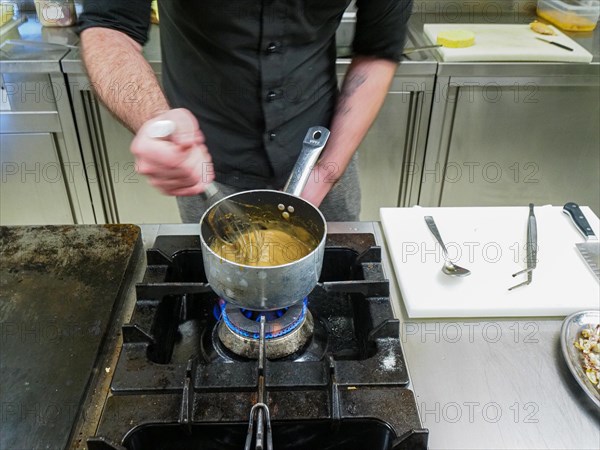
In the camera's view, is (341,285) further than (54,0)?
No

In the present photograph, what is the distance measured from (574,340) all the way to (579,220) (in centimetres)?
32

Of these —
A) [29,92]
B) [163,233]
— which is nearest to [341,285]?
[163,233]

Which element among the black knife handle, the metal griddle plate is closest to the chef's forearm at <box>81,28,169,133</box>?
the metal griddle plate

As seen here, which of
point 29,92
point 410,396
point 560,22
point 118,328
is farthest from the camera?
point 560,22

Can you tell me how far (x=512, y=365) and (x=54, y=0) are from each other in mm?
1896

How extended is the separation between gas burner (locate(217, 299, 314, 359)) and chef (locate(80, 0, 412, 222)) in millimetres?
304

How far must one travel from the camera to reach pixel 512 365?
719 mm

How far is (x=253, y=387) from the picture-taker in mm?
620

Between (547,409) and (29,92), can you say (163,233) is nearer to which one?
(547,409)

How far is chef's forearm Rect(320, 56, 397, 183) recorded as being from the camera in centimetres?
108

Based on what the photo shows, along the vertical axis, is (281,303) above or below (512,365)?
above

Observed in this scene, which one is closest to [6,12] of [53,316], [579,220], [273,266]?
[53,316]

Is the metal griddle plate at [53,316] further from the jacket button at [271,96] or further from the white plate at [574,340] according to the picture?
the white plate at [574,340]

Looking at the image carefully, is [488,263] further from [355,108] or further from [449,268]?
[355,108]
